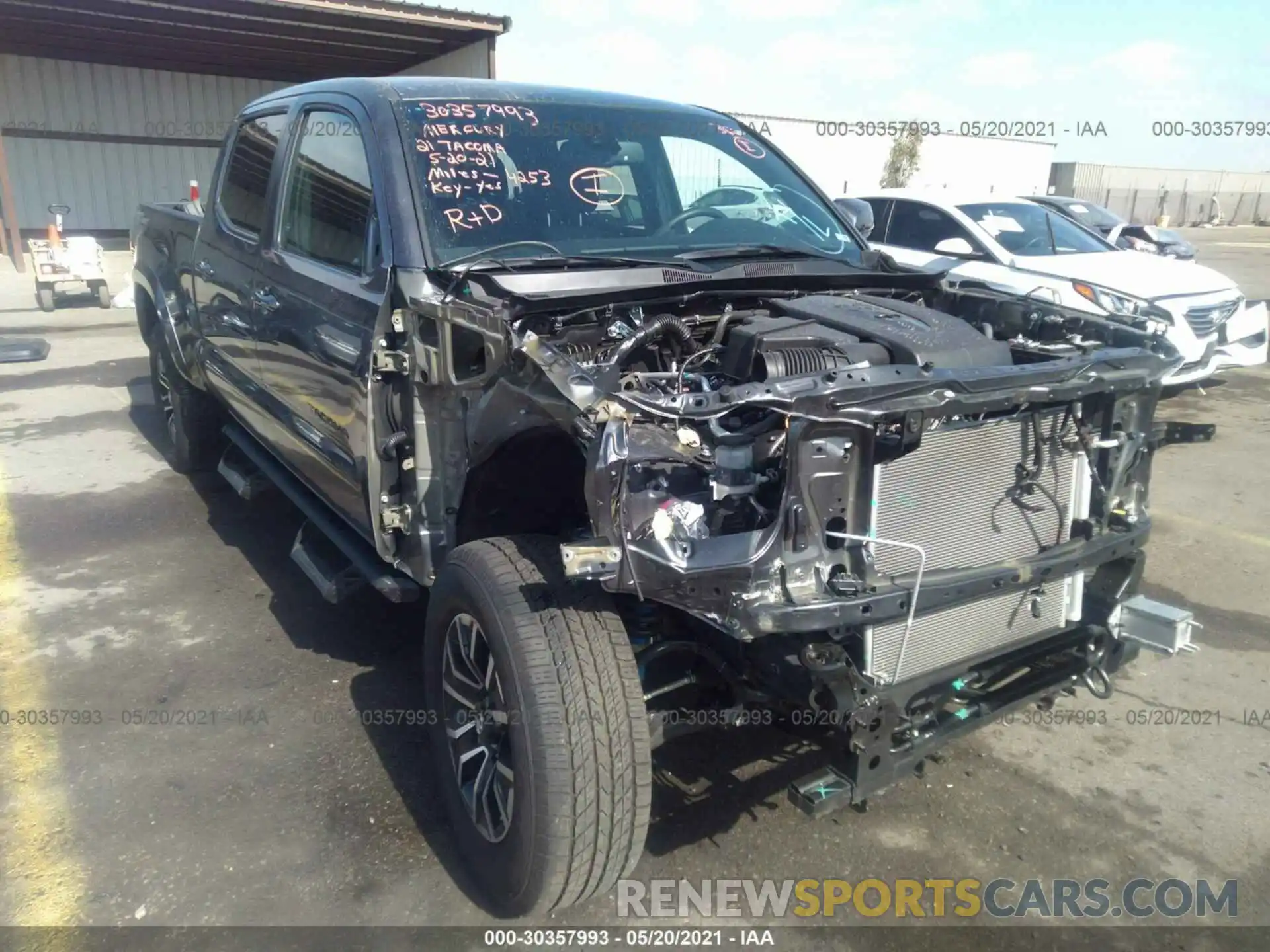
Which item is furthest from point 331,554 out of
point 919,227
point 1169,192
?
point 1169,192

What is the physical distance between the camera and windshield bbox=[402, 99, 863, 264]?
3.24 metres

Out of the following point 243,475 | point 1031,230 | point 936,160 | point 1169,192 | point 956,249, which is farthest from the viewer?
point 1169,192

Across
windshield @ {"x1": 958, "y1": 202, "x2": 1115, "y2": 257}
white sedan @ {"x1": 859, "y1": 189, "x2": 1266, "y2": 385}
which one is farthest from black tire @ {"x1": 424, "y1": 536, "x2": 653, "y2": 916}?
windshield @ {"x1": 958, "y1": 202, "x2": 1115, "y2": 257}

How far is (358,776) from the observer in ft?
10.5

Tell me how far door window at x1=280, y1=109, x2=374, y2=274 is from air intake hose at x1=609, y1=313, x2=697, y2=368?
1.08 meters

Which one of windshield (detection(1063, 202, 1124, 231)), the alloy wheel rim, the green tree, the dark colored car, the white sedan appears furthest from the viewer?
the green tree

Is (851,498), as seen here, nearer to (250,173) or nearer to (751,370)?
(751,370)

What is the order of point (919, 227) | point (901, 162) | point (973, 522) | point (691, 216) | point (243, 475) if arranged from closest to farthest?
point (973, 522), point (691, 216), point (243, 475), point (919, 227), point (901, 162)

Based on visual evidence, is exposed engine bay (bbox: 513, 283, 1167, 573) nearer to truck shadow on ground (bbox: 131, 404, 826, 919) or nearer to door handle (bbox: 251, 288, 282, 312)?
truck shadow on ground (bbox: 131, 404, 826, 919)

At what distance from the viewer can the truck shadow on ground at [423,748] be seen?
2.99 m

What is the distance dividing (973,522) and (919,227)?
749 centimetres

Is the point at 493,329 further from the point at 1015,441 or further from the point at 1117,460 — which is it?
the point at 1117,460

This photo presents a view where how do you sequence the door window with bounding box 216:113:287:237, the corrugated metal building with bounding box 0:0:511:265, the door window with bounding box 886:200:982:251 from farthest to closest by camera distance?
the corrugated metal building with bounding box 0:0:511:265 < the door window with bounding box 886:200:982:251 < the door window with bounding box 216:113:287:237

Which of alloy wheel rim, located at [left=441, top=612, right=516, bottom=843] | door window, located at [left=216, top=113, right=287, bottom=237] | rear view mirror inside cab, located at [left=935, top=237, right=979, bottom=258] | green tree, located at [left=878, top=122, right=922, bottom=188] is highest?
green tree, located at [left=878, top=122, right=922, bottom=188]
